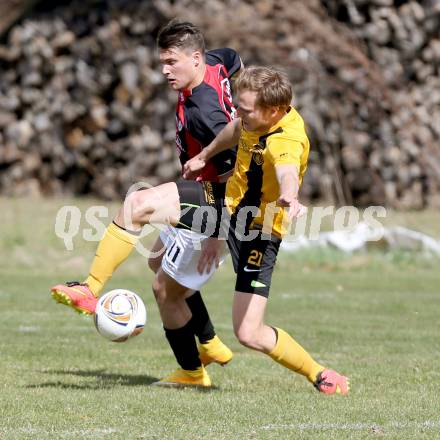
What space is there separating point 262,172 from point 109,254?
1.03m

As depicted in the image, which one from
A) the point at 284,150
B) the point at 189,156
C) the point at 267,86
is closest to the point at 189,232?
the point at 189,156

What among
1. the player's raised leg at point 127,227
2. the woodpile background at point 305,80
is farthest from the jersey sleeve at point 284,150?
the woodpile background at point 305,80

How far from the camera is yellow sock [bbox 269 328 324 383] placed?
21.2 feet

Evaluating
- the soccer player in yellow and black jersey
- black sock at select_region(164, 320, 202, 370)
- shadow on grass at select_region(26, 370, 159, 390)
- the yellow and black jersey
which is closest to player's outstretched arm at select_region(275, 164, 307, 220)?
the soccer player in yellow and black jersey

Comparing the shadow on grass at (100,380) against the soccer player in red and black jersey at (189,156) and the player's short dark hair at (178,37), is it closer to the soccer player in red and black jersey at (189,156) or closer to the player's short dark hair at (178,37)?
the soccer player in red and black jersey at (189,156)

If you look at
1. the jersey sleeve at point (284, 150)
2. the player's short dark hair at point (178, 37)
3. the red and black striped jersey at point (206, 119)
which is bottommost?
the red and black striped jersey at point (206, 119)

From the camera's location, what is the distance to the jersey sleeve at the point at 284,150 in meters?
6.03

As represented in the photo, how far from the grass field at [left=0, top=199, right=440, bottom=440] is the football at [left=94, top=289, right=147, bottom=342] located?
0.35 m

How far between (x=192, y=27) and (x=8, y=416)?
2806mm

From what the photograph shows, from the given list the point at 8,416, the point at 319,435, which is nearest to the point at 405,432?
the point at 319,435

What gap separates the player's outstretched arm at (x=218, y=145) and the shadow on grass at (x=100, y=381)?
140 centimetres

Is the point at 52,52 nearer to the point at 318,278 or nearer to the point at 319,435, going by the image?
the point at 318,278

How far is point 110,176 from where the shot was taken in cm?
2273

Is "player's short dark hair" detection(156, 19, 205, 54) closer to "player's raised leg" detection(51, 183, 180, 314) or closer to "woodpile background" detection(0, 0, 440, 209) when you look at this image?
"player's raised leg" detection(51, 183, 180, 314)
